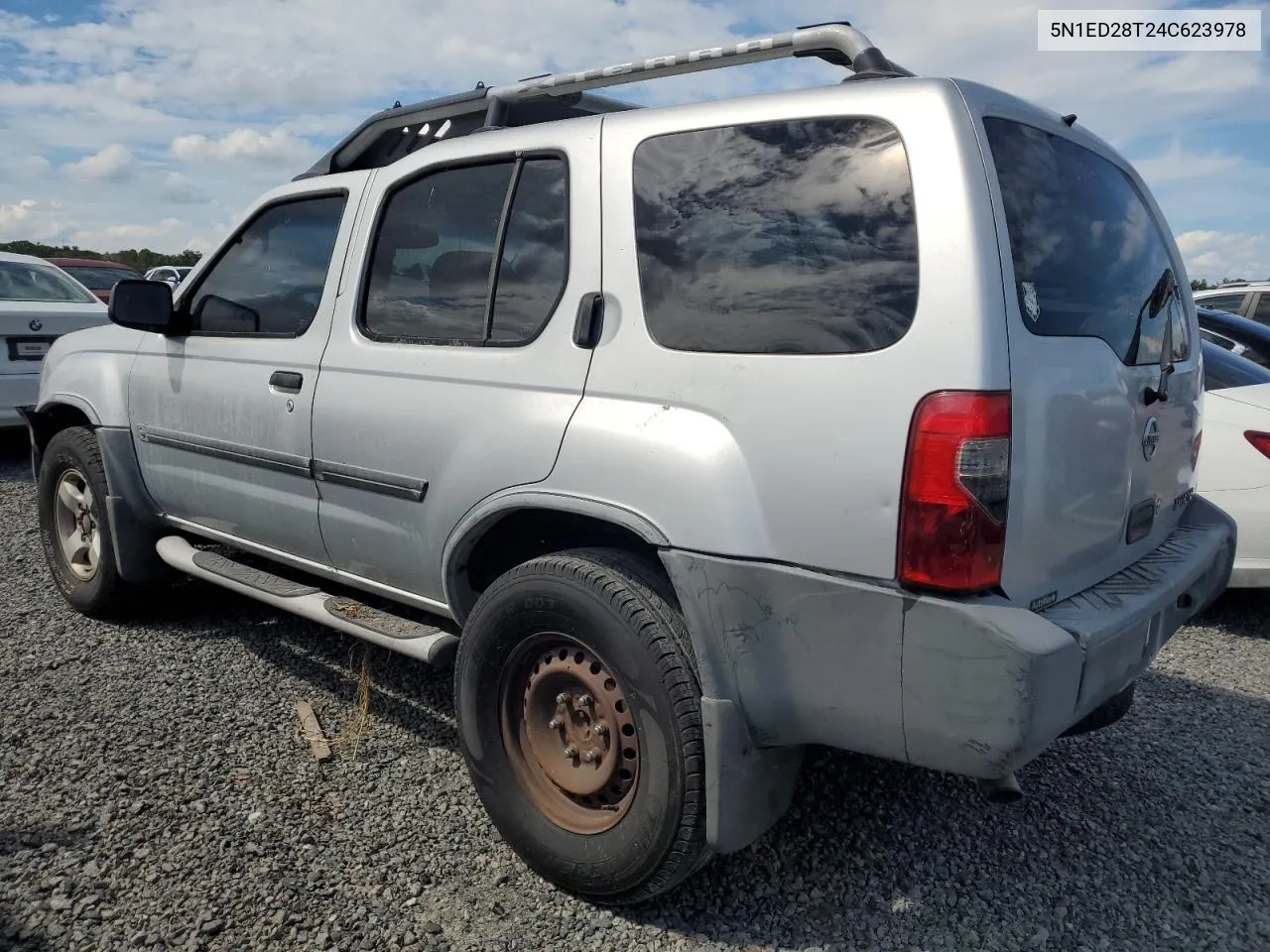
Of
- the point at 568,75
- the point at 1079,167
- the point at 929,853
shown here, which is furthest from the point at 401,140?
the point at 929,853

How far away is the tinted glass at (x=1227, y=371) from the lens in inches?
188

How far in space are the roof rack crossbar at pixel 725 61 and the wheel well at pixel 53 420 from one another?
264 cm

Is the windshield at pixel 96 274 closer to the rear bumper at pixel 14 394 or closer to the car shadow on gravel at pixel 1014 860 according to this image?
the rear bumper at pixel 14 394

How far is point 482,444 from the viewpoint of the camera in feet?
8.77

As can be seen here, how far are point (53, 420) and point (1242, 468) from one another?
18.7 ft

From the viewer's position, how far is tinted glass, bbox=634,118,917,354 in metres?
2.04

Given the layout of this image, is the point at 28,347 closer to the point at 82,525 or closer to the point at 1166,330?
the point at 82,525

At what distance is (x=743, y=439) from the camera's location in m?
2.14

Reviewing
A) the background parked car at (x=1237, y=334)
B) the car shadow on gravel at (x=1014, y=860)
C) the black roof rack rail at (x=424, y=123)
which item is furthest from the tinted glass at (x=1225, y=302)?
the black roof rack rail at (x=424, y=123)

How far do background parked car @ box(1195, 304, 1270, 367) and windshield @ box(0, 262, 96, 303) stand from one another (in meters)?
8.68

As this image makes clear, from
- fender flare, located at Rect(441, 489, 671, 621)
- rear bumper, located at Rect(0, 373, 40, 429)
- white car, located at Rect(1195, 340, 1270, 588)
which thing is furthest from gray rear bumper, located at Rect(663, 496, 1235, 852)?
rear bumper, located at Rect(0, 373, 40, 429)

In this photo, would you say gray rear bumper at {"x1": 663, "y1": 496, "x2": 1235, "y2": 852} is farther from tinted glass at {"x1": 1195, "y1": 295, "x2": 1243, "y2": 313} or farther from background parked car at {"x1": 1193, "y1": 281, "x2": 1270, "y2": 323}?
tinted glass at {"x1": 1195, "y1": 295, "x2": 1243, "y2": 313}

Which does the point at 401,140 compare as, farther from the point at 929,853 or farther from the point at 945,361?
the point at 929,853

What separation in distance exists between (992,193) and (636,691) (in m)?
1.38
